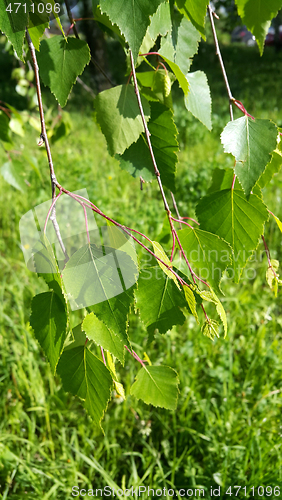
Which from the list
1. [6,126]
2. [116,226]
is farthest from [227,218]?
[6,126]

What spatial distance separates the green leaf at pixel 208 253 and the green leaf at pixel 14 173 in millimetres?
768

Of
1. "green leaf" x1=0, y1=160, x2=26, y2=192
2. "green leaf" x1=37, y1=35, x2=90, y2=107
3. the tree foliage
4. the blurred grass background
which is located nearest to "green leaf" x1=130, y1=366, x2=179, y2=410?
the tree foliage

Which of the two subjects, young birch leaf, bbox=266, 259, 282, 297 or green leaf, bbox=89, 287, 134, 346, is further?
young birch leaf, bbox=266, 259, 282, 297

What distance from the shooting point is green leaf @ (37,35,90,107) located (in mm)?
449

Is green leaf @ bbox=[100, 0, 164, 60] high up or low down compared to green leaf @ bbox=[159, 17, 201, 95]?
up

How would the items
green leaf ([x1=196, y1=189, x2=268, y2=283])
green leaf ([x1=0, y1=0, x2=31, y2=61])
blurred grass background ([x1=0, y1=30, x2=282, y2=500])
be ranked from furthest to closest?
blurred grass background ([x1=0, y1=30, x2=282, y2=500]) < green leaf ([x1=196, y1=189, x2=268, y2=283]) < green leaf ([x1=0, y1=0, x2=31, y2=61])

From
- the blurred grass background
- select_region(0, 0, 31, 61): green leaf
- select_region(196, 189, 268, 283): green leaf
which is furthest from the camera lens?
the blurred grass background

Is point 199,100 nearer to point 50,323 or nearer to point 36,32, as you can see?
point 36,32

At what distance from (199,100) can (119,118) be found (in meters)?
0.14

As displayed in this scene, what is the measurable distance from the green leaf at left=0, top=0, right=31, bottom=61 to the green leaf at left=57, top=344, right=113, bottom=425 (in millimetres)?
306

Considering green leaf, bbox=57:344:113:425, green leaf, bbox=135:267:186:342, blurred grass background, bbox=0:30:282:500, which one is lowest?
blurred grass background, bbox=0:30:282:500

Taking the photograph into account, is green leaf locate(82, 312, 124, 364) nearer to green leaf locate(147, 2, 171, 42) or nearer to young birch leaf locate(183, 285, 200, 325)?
young birch leaf locate(183, 285, 200, 325)

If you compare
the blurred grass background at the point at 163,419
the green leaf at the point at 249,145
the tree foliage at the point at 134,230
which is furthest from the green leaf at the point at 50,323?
the blurred grass background at the point at 163,419

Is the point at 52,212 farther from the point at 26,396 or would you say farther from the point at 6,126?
the point at 26,396
